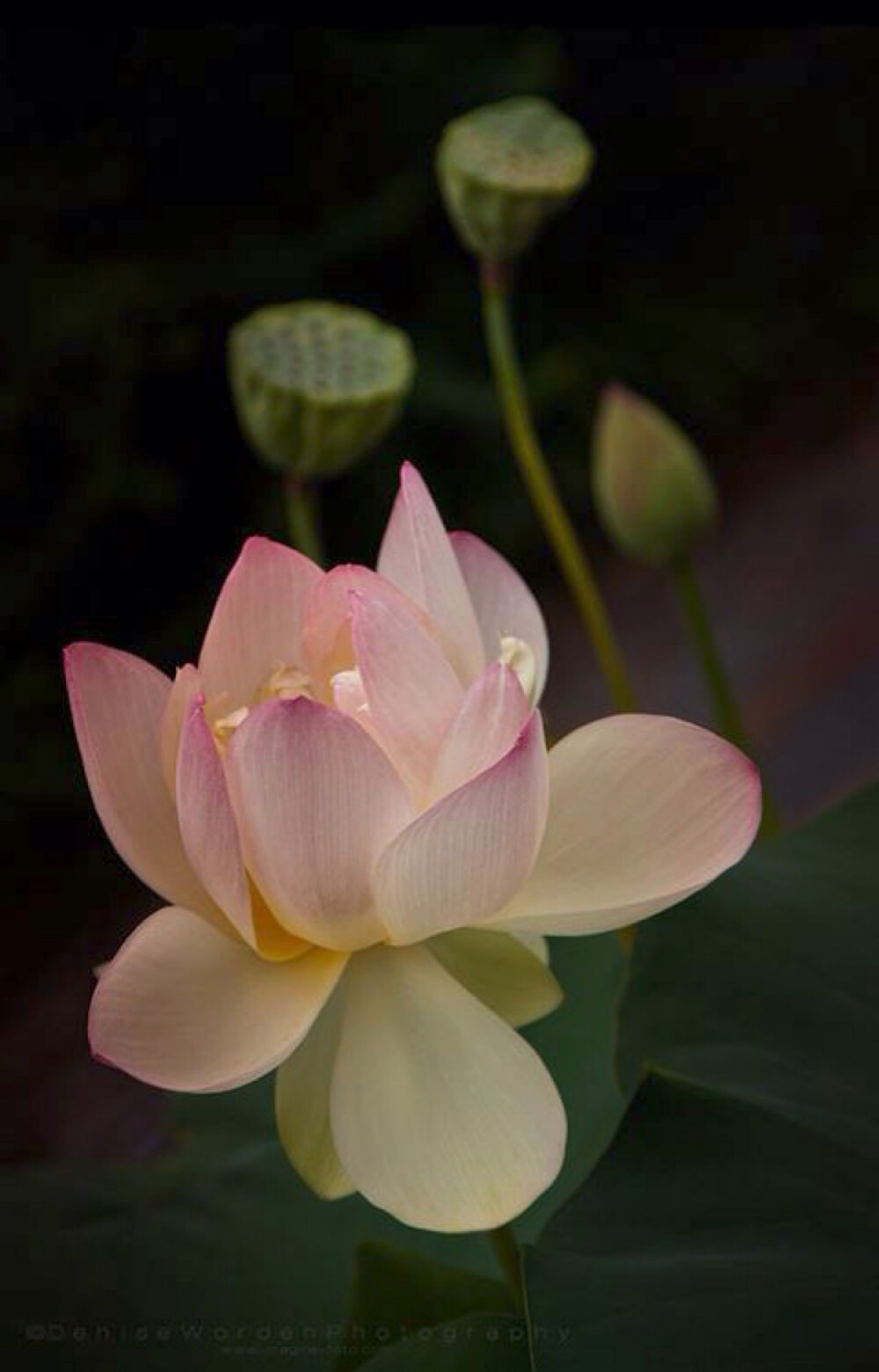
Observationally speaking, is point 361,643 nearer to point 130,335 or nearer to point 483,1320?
point 483,1320

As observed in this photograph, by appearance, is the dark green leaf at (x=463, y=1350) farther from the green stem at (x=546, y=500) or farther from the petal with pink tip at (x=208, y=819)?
the green stem at (x=546, y=500)

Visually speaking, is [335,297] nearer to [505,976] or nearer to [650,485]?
[650,485]

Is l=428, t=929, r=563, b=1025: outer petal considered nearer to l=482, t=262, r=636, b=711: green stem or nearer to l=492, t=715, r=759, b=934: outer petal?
l=492, t=715, r=759, b=934: outer petal

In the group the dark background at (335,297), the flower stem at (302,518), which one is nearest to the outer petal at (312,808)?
the flower stem at (302,518)

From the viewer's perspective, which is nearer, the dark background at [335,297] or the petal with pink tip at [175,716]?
the petal with pink tip at [175,716]

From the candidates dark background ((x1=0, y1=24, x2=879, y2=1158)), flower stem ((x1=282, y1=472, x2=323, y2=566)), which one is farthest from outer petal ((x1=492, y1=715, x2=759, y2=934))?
dark background ((x1=0, y1=24, x2=879, y2=1158))

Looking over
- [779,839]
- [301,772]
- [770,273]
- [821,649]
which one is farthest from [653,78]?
[301,772]
